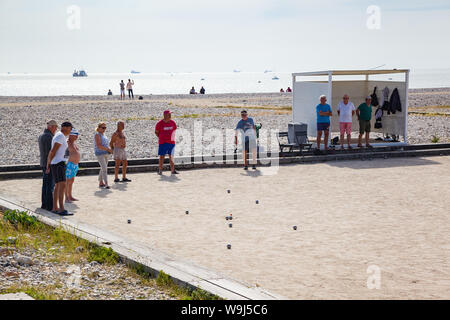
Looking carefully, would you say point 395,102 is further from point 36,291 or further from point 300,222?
point 36,291

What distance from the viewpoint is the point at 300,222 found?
984cm

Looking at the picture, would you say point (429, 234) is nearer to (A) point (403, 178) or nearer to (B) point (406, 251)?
(B) point (406, 251)

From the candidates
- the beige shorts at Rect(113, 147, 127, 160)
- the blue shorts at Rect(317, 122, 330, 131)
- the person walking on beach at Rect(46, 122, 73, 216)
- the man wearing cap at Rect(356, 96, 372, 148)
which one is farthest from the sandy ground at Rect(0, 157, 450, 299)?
the man wearing cap at Rect(356, 96, 372, 148)

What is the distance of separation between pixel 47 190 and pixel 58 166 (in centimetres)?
60

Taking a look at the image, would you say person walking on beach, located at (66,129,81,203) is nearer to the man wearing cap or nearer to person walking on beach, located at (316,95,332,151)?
person walking on beach, located at (316,95,332,151)

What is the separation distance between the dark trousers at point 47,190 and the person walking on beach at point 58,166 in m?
0.17

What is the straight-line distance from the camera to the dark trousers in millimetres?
10312

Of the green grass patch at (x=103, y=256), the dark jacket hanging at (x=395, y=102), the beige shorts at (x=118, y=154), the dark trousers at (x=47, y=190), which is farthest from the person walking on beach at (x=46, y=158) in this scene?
the dark jacket hanging at (x=395, y=102)

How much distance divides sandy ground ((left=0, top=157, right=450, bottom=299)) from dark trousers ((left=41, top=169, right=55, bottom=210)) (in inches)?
24.2

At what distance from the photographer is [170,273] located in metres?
6.71

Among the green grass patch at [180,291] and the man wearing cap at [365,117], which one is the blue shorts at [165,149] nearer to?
the man wearing cap at [365,117]

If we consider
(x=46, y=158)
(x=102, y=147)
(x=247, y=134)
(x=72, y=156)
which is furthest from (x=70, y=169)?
(x=247, y=134)

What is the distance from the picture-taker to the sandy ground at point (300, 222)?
275 inches

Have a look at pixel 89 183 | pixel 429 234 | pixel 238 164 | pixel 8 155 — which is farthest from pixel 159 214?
pixel 8 155
